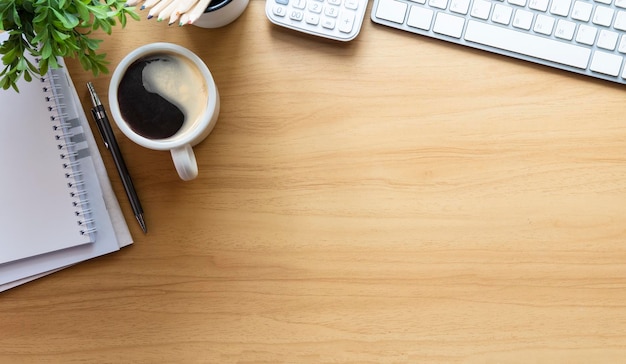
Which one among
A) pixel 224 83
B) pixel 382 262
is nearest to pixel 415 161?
pixel 382 262

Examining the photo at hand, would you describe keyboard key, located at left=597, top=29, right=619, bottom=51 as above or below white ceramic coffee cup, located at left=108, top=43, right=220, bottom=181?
above

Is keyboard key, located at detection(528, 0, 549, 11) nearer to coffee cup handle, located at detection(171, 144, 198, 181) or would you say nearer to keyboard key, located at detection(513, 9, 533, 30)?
keyboard key, located at detection(513, 9, 533, 30)

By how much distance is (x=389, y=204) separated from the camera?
0.68 m

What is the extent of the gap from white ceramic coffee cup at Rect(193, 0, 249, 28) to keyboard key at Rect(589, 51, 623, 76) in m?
0.39

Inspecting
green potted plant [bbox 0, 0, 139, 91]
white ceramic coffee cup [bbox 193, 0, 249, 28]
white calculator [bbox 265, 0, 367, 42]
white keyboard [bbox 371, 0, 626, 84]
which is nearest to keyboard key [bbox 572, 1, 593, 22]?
white keyboard [bbox 371, 0, 626, 84]

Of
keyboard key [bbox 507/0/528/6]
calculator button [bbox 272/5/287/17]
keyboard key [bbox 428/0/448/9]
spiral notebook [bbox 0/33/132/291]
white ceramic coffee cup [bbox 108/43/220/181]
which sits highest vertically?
keyboard key [bbox 507/0/528/6]

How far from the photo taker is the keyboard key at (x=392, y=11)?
0.66 m

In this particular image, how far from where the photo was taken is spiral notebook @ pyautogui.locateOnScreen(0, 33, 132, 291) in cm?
66

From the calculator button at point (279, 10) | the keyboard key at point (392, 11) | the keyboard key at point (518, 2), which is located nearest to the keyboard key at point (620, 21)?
the keyboard key at point (518, 2)

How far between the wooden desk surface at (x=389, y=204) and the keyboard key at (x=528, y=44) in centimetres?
2

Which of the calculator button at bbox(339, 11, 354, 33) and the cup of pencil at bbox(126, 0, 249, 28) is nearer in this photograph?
the cup of pencil at bbox(126, 0, 249, 28)

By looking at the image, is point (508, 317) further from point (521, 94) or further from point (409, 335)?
point (521, 94)

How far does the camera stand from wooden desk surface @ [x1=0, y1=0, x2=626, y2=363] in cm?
68

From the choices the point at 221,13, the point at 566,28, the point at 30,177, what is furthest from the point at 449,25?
the point at 30,177
